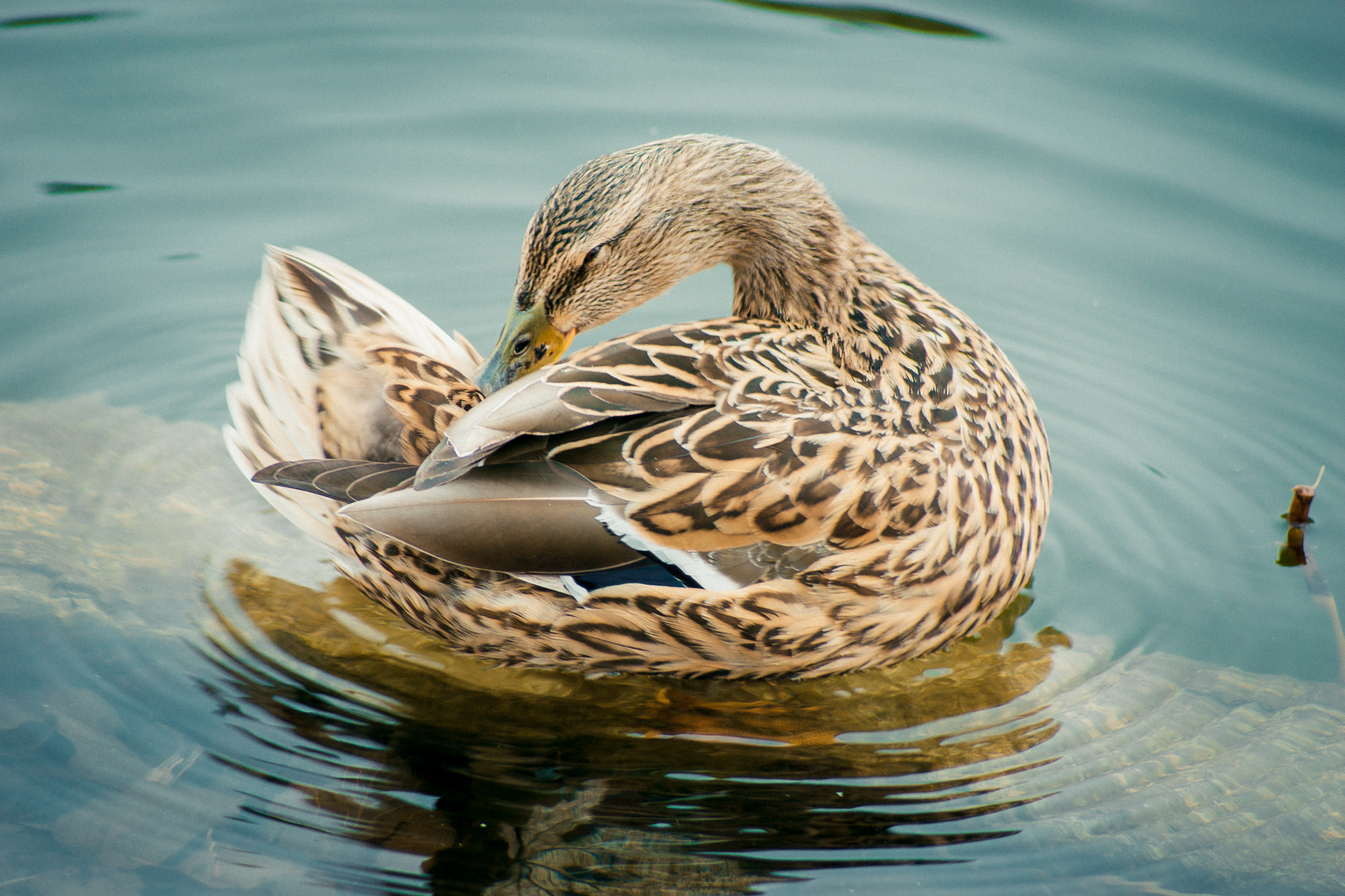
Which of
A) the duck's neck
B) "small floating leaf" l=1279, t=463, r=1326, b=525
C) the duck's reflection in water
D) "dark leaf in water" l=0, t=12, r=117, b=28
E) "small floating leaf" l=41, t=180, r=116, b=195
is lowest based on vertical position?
the duck's reflection in water

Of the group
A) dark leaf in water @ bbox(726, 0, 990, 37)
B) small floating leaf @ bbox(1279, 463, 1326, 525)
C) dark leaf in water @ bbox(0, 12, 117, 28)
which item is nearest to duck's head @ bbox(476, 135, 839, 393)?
small floating leaf @ bbox(1279, 463, 1326, 525)

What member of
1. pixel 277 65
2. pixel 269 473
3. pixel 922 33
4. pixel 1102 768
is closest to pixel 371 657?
pixel 269 473

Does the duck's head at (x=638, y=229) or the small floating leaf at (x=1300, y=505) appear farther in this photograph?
the small floating leaf at (x=1300, y=505)

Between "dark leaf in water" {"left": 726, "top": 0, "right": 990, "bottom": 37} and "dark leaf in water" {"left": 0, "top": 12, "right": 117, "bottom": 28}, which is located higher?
"dark leaf in water" {"left": 726, "top": 0, "right": 990, "bottom": 37}

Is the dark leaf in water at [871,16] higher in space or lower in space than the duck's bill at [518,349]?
higher

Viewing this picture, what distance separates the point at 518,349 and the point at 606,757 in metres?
1.24

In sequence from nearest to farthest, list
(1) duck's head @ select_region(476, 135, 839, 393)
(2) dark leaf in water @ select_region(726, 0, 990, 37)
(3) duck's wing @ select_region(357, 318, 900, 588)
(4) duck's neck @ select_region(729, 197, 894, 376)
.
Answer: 1. (3) duck's wing @ select_region(357, 318, 900, 588)
2. (1) duck's head @ select_region(476, 135, 839, 393)
3. (4) duck's neck @ select_region(729, 197, 894, 376)
4. (2) dark leaf in water @ select_region(726, 0, 990, 37)

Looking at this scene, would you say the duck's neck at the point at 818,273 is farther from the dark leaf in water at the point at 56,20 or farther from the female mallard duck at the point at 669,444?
the dark leaf in water at the point at 56,20

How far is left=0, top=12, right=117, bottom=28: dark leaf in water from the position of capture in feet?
21.7

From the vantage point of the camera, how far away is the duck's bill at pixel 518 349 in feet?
11.8

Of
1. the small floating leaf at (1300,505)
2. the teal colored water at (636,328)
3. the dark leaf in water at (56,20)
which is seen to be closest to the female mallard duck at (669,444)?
the teal colored water at (636,328)

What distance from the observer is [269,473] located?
328 centimetres

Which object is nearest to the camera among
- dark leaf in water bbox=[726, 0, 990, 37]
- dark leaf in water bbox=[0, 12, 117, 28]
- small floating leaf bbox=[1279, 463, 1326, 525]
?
small floating leaf bbox=[1279, 463, 1326, 525]

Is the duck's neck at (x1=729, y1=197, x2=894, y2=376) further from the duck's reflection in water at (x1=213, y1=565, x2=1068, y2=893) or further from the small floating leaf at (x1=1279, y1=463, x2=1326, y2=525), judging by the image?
the small floating leaf at (x1=1279, y1=463, x2=1326, y2=525)
